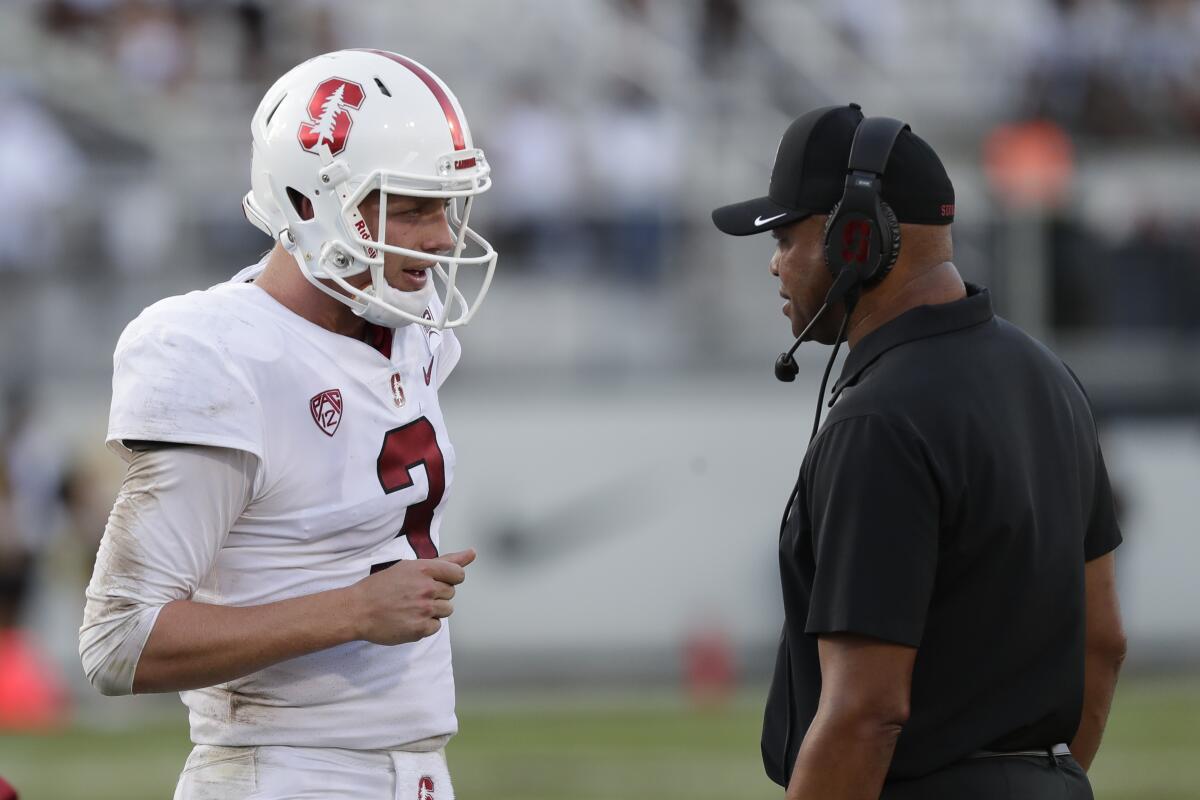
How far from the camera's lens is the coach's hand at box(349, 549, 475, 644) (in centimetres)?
277

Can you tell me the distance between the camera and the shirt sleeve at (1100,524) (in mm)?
3025

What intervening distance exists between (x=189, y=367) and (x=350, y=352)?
291 mm

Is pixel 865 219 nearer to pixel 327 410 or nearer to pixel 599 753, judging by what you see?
pixel 327 410

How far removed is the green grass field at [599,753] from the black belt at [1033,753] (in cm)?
512

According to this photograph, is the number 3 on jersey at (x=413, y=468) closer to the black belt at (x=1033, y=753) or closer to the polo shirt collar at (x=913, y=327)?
the polo shirt collar at (x=913, y=327)

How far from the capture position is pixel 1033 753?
9.30 feet

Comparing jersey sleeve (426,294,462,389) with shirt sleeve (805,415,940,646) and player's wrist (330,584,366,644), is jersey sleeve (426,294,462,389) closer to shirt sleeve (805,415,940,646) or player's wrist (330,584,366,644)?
player's wrist (330,584,366,644)

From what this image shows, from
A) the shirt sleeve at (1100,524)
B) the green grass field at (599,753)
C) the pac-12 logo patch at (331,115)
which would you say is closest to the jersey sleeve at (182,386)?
the pac-12 logo patch at (331,115)

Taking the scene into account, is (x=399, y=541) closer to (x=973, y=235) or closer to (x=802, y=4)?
(x=973, y=235)

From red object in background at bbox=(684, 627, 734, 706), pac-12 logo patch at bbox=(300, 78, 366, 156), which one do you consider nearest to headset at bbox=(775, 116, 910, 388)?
pac-12 logo patch at bbox=(300, 78, 366, 156)

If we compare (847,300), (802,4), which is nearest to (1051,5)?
(802,4)

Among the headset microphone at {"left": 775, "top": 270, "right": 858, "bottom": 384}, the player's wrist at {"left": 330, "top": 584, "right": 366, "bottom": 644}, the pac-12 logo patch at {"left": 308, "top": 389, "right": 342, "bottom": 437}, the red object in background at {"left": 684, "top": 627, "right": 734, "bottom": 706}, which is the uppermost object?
the headset microphone at {"left": 775, "top": 270, "right": 858, "bottom": 384}

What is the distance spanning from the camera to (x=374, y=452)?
291 cm

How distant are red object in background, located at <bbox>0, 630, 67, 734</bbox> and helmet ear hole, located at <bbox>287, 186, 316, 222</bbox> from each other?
8.18m
